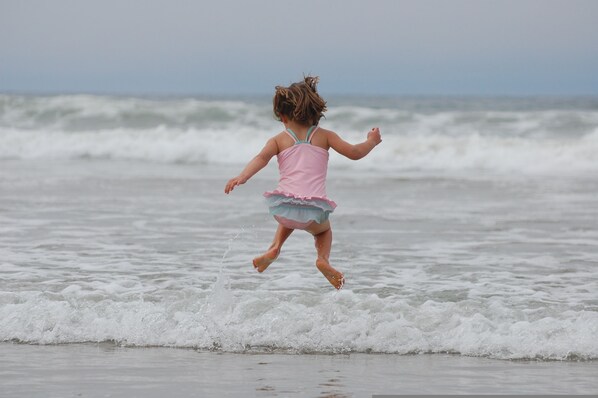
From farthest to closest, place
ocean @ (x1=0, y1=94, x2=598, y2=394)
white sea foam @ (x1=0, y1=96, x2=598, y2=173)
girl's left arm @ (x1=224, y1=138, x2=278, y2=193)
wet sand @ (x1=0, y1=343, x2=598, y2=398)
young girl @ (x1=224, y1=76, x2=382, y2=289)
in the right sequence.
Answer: white sea foam @ (x1=0, y1=96, x2=598, y2=173) → ocean @ (x1=0, y1=94, x2=598, y2=394) → young girl @ (x1=224, y1=76, x2=382, y2=289) → girl's left arm @ (x1=224, y1=138, x2=278, y2=193) → wet sand @ (x1=0, y1=343, x2=598, y2=398)

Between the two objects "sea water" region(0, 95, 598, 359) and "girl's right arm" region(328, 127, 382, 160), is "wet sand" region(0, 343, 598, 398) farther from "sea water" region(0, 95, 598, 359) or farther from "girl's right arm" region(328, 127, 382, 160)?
"girl's right arm" region(328, 127, 382, 160)

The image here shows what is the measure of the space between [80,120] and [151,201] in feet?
50.8

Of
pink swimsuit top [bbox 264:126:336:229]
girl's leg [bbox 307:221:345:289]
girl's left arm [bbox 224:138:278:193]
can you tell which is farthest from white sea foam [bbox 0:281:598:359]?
girl's left arm [bbox 224:138:278:193]

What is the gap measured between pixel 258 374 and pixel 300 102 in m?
1.64

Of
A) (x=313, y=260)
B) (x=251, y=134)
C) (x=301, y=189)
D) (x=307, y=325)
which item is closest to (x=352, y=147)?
(x=301, y=189)

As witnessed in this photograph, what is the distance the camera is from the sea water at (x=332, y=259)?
5.94 m

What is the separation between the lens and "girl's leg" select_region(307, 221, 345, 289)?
5.96 meters

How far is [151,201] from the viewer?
12719 mm

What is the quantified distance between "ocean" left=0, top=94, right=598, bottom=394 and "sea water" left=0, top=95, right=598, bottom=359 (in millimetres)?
22

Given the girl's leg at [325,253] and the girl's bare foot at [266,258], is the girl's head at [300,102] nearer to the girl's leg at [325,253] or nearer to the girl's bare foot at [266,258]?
the girl's leg at [325,253]

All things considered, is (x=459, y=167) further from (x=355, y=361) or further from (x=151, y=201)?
(x=355, y=361)

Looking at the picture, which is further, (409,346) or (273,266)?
(273,266)

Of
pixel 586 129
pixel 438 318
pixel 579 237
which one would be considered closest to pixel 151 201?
pixel 579 237

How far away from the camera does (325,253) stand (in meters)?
6.05
